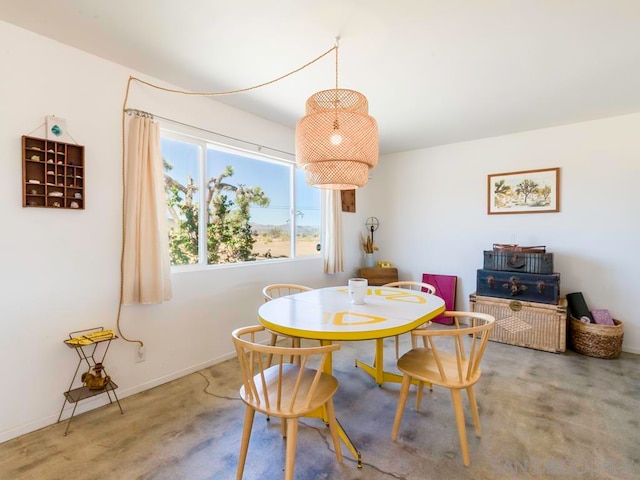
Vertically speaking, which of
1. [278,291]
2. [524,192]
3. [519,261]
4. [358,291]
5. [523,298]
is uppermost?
[524,192]

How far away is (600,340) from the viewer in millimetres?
3000

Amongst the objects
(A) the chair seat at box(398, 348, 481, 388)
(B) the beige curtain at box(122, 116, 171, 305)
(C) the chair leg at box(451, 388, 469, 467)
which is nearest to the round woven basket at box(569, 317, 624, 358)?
(A) the chair seat at box(398, 348, 481, 388)

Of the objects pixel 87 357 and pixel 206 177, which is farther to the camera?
pixel 206 177

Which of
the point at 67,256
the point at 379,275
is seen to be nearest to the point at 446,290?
the point at 379,275

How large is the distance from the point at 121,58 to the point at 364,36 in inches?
66.0

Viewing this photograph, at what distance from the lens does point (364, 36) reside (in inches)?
75.5

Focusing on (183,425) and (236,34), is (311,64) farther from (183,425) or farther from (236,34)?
(183,425)

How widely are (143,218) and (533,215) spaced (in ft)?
13.3

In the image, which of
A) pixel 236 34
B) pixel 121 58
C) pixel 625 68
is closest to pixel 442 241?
pixel 625 68

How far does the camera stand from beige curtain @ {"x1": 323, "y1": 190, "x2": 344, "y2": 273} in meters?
4.02

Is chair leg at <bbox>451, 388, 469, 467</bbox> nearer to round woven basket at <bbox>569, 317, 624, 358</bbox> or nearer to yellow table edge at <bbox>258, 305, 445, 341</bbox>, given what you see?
yellow table edge at <bbox>258, 305, 445, 341</bbox>

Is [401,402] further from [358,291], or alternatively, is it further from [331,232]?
[331,232]

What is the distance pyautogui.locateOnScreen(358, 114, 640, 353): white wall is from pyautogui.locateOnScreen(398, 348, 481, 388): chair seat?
2504mm

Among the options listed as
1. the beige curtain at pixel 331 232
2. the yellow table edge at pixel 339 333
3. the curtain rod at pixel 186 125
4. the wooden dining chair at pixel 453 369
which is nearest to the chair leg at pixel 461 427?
the wooden dining chair at pixel 453 369
